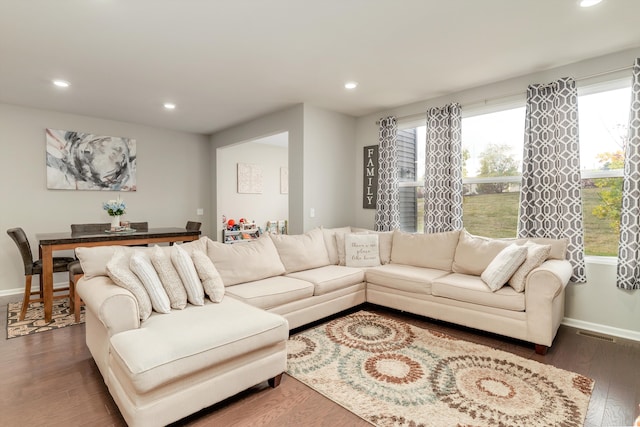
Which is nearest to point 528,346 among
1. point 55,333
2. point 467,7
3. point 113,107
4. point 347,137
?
point 467,7

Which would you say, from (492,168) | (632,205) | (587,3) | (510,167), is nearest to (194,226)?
(492,168)

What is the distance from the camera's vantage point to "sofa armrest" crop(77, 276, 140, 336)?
6.23 feet

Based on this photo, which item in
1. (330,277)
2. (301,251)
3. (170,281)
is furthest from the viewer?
(301,251)

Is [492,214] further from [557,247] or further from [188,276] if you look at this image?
[188,276]

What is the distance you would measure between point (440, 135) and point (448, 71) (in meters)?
0.91

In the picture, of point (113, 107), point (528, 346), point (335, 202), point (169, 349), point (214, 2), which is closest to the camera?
point (169, 349)

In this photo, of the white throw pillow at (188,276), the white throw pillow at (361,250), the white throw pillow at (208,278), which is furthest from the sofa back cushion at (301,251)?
the white throw pillow at (188,276)

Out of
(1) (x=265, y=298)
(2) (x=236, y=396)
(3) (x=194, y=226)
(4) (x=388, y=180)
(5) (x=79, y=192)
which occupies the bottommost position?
(2) (x=236, y=396)

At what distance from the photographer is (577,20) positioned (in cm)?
237

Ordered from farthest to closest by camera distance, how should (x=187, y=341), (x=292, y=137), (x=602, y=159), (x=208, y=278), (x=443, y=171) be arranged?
(x=292, y=137) < (x=443, y=171) < (x=602, y=159) < (x=208, y=278) < (x=187, y=341)

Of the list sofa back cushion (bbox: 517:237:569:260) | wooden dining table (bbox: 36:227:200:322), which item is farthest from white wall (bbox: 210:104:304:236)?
sofa back cushion (bbox: 517:237:569:260)

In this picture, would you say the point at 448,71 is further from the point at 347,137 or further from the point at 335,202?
the point at 335,202

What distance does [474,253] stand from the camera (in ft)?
11.1

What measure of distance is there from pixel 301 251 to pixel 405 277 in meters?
1.18
